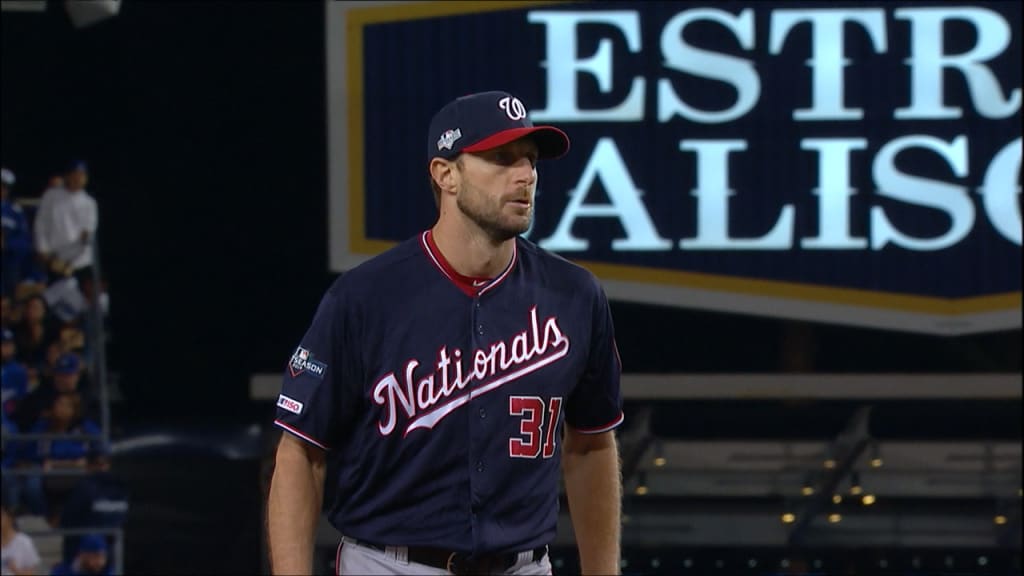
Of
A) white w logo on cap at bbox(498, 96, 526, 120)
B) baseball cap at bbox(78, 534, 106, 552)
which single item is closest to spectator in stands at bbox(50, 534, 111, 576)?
baseball cap at bbox(78, 534, 106, 552)

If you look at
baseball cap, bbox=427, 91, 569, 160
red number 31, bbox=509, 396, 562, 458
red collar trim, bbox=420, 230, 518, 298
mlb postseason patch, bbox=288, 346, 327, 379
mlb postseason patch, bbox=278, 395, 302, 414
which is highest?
baseball cap, bbox=427, 91, 569, 160

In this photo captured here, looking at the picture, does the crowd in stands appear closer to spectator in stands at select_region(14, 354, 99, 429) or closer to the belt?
spectator in stands at select_region(14, 354, 99, 429)

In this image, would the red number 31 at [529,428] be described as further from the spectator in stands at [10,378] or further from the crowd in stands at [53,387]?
the spectator in stands at [10,378]

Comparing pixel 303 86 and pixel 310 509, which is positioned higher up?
pixel 303 86

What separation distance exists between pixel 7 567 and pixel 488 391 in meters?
8.07

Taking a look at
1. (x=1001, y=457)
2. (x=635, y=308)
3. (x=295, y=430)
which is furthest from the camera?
(x=635, y=308)

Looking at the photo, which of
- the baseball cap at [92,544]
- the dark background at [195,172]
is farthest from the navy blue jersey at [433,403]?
the dark background at [195,172]

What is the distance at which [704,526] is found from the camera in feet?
53.6

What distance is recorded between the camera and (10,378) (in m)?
12.9

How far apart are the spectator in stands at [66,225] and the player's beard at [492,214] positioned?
34.3 ft

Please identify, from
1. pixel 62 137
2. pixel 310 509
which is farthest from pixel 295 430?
pixel 62 137

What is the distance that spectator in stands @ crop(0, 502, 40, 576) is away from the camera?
11.1m

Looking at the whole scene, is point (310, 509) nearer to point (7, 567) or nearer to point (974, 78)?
point (7, 567)

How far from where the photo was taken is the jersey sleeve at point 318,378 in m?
3.60
